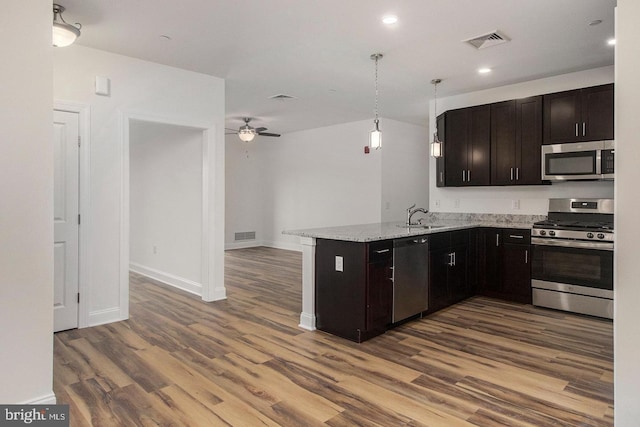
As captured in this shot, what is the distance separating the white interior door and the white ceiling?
2.79 ft

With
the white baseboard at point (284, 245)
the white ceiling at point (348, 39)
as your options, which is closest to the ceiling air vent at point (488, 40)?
the white ceiling at point (348, 39)

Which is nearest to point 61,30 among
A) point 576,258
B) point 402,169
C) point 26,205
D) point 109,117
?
point 109,117

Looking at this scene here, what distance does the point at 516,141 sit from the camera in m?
4.84

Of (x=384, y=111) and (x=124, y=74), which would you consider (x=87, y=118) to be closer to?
(x=124, y=74)

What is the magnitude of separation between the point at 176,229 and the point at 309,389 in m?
3.46

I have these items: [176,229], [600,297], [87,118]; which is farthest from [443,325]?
[87,118]

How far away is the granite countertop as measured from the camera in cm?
348

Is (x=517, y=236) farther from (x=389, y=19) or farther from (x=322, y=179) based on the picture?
(x=322, y=179)

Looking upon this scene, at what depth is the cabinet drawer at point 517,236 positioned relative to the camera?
15.0ft

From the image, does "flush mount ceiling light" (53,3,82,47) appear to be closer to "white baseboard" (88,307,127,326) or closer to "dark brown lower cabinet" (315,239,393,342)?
"white baseboard" (88,307,127,326)

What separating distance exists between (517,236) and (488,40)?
224cm

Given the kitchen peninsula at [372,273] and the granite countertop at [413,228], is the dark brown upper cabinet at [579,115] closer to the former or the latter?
the granite countertop at [413,228]

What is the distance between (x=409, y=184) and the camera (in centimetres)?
786

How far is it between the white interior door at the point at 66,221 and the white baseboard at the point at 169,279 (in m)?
1.49
